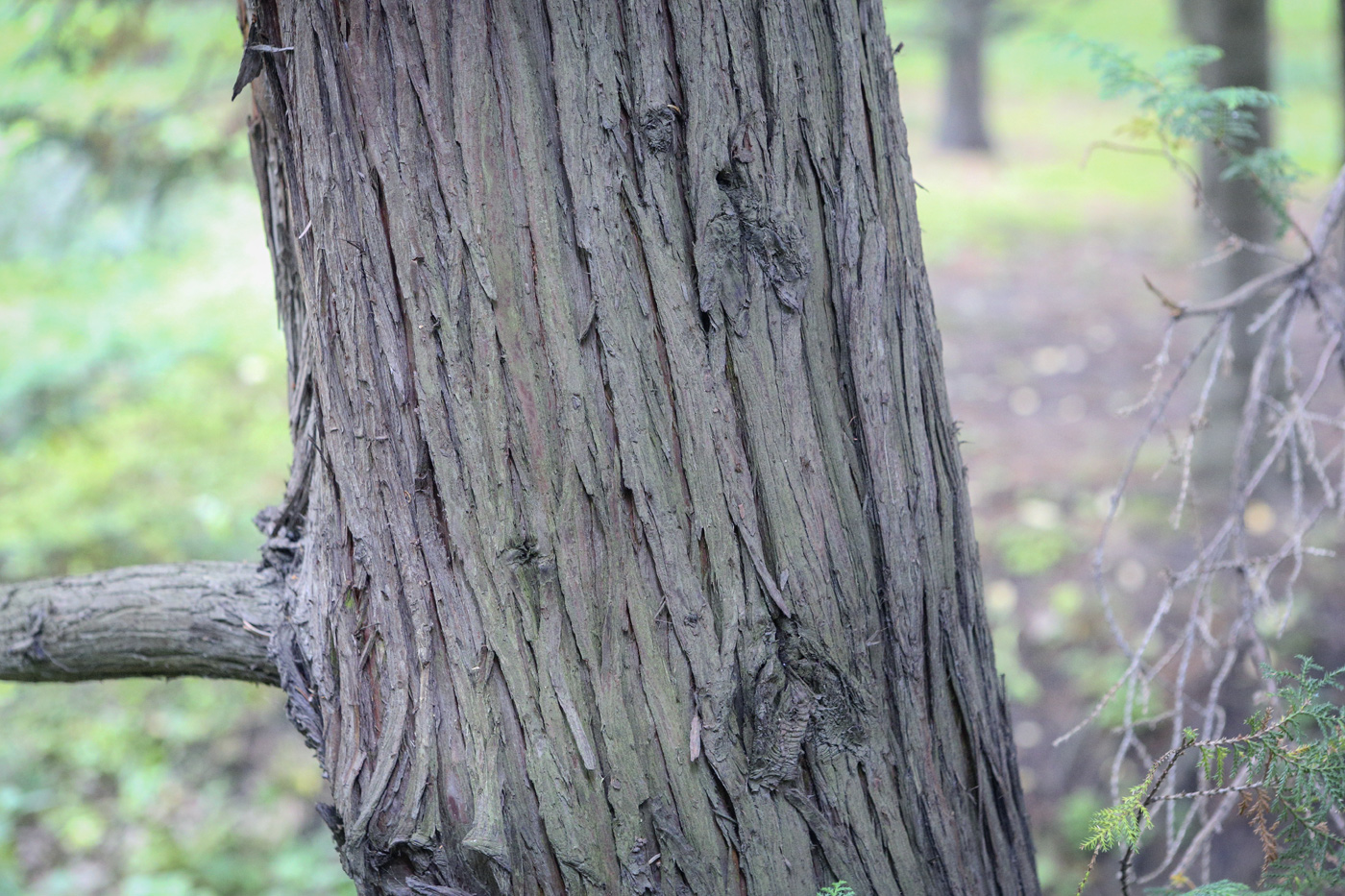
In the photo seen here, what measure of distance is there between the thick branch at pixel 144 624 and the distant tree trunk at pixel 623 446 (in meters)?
0.37

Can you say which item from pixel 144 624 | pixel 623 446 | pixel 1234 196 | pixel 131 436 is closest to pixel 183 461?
pixel 131 436

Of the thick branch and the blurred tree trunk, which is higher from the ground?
the blurred tree trunk

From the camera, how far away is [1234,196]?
3705 mm

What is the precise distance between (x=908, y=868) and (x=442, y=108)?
3.92 ft

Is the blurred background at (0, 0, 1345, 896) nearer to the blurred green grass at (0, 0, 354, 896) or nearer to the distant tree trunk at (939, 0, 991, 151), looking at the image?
the blurred green grass at (0, 0, 354, 896)

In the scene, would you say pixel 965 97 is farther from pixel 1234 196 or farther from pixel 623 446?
pixel 623 446

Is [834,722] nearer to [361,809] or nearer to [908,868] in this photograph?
[908,868]

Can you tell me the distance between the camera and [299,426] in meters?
1.39

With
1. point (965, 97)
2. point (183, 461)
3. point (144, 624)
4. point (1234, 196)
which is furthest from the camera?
point (965, 97)

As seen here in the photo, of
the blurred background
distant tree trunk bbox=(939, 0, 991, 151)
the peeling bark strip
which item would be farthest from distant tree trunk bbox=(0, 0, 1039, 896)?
distant tree trunk bbox=(939, 0, 991, 151)

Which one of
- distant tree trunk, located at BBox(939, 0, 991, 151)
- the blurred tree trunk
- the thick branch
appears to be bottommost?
the thick branch

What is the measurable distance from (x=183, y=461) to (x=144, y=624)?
3954 millimetres

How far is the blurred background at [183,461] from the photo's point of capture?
382 centimetres

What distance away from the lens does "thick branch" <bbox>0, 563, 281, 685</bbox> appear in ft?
5.00
